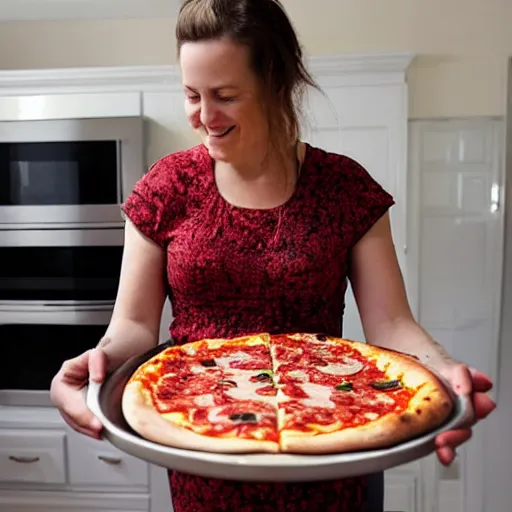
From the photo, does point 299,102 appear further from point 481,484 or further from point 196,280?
point 481,484

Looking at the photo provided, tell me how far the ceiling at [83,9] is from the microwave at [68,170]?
589 millimetres

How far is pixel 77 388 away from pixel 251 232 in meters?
0.36

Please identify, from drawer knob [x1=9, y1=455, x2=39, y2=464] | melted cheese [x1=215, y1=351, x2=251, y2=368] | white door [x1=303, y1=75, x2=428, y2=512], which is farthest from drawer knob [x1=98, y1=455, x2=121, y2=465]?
melted cheese [x1=215, y1=351, x2=251, y2=368]

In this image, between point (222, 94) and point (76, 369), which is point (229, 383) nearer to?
point (76, 369)

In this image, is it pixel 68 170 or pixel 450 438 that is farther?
pixel 68 170

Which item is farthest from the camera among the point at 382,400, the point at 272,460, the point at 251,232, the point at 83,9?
the point at 83,9

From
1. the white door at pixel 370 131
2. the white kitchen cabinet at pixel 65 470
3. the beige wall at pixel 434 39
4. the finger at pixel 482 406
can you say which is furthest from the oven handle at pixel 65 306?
the finger at pixel 482 406

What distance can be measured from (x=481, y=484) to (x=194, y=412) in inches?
75.8

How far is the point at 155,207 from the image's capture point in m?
1.02

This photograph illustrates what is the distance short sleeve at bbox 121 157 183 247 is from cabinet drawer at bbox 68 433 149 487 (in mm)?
1342

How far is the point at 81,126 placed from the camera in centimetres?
202

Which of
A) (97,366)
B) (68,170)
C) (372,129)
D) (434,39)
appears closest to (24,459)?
(68,170)

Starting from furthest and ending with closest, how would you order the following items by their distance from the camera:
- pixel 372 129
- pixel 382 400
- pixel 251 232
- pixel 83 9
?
pixel 83 9
pixel 372 129
pixel 251 232
pixel 382 400

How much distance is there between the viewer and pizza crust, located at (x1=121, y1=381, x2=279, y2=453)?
69 centimetres
